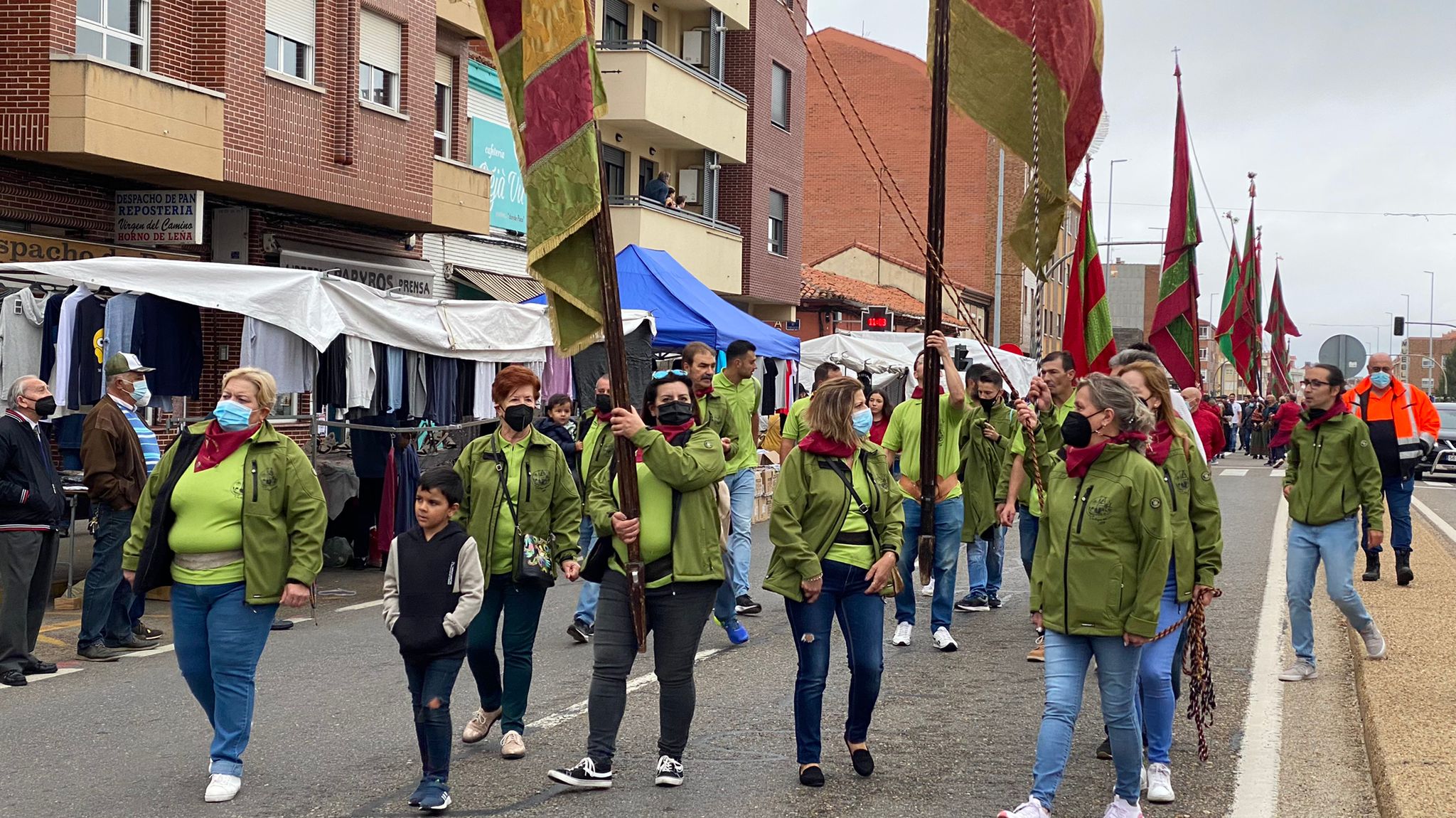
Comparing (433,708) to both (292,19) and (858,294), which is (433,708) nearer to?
(292,19)

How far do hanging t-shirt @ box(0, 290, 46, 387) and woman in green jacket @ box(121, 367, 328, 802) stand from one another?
569 cm

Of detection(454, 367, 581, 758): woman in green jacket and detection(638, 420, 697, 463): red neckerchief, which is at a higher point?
detection(638, 420, 697, 463): red neckerchief

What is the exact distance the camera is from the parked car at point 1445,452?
2944 centimetres

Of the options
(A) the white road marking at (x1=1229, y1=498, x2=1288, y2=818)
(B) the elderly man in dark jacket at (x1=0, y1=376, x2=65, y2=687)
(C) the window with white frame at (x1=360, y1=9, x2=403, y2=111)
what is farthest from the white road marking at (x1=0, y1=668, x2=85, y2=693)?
(C) the window with white frame at (x1=360, y1=9, x2=403, y2=111)

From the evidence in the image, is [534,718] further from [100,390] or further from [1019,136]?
[100,390]

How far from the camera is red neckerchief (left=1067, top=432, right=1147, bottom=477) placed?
535cm

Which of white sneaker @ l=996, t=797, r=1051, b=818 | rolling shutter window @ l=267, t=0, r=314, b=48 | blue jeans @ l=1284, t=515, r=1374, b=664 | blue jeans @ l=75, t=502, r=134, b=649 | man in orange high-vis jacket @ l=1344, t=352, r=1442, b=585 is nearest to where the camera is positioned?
white sneaker @ l=996, t=797, r=1051, b=818

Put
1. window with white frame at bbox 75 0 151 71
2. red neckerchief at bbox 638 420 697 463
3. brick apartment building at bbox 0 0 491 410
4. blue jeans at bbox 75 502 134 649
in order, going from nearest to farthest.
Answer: red neckerchief at bbox 638 420 697 463 < blue jeans at bbox 75 502 134 649 < brick apartment building at bbox 0 0 491 410 < window with white frame at bbox 75 0 151 71

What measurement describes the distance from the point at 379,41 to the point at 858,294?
25.3 metres

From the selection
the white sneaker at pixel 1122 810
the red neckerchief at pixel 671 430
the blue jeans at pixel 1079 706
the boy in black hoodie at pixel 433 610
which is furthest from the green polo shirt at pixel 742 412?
the white sneaker at pixel 1122 810

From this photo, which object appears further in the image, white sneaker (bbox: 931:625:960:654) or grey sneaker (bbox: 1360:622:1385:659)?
white sneaker (bbox: 931:625:960:654)

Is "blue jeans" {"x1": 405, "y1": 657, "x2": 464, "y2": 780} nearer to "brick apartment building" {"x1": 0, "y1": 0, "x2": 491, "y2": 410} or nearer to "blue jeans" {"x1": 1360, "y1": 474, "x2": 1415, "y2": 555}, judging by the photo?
"blue jeans" {"x1": 1360, "y1": 474, "x2": 1415, "y2": 555}

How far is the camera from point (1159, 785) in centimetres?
583

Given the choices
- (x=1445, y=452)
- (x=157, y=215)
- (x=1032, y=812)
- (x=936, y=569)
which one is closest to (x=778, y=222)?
(x=1445, y=452)
